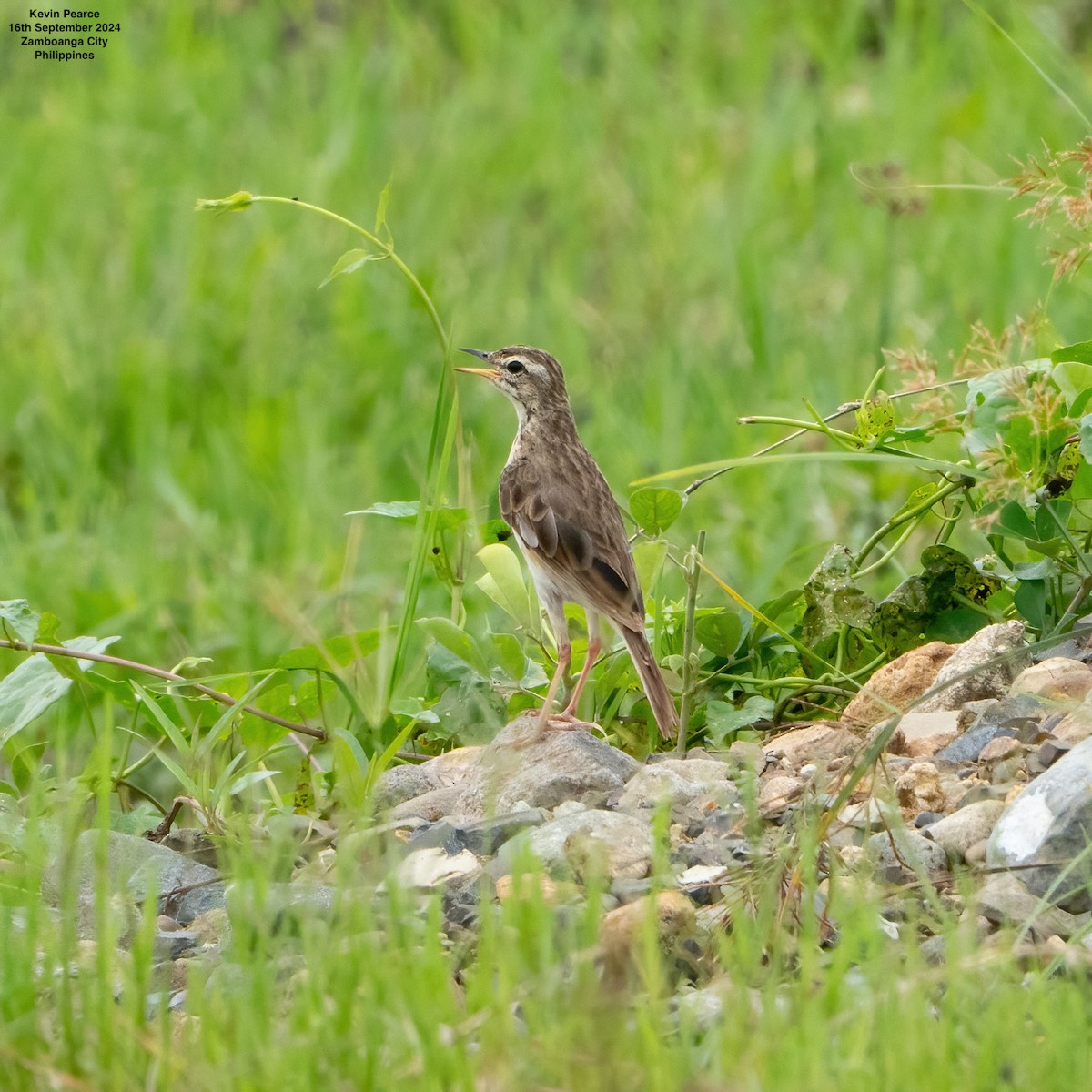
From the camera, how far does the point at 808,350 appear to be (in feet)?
31.2

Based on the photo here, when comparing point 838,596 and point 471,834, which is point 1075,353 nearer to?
point 838,596

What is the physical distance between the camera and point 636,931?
317 centimetres

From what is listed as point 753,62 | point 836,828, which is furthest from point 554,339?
point 836,828

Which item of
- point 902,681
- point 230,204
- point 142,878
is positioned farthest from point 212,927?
point 230,204

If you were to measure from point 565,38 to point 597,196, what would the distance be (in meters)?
2.40

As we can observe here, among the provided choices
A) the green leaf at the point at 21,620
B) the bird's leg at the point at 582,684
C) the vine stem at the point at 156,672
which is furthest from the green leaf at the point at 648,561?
the green leaf at the point at 21,620

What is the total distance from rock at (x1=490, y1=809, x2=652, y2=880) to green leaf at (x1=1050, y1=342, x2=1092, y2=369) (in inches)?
59.9

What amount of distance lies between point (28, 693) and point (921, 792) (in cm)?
211

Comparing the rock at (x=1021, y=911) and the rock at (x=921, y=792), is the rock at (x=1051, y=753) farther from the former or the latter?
the rock at (x=1021, y=911)

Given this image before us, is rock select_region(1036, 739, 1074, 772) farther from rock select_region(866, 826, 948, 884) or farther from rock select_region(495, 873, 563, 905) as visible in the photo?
rock select_region(495, 873, 563, 905)

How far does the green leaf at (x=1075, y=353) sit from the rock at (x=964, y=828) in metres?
1.15

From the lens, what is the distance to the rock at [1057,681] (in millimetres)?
3994

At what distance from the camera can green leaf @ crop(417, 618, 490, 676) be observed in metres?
4.66

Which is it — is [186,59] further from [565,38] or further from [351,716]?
[351,716]
